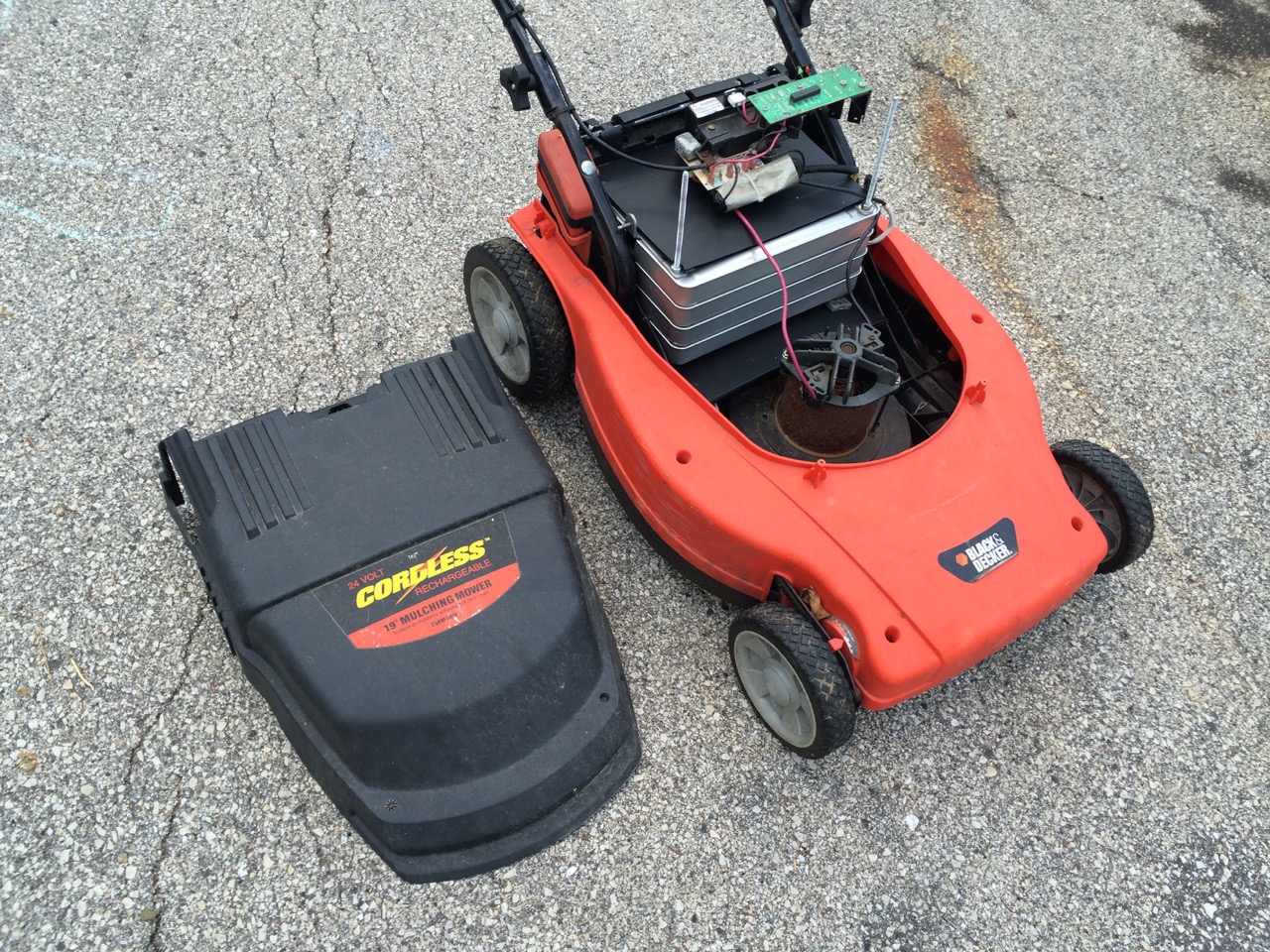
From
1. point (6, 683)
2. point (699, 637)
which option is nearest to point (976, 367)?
point (699, 637)

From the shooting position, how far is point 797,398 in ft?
6.46

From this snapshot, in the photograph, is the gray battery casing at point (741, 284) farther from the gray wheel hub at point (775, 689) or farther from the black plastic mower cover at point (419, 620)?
the gray wheel hub at point (775, 689)

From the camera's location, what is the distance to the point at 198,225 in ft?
9.59

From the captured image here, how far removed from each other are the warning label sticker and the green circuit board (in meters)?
1.03

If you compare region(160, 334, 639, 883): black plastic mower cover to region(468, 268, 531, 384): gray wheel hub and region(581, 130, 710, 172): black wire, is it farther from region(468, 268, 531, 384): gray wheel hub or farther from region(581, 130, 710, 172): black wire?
region(581, 130, 710, 172): black wire

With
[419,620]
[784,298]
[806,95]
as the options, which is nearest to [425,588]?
[419,620]

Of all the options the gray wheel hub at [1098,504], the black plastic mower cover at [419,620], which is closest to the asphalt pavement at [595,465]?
the black plastic mower cover at [419,620]

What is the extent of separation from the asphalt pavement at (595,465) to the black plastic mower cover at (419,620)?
0.52 ft

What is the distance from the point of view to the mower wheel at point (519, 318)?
223cm

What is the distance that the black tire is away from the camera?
2.04m

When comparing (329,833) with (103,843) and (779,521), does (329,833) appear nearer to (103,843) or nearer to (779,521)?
(103,843)

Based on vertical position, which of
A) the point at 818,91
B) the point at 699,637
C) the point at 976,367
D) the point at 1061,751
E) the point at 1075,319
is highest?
the point at 818,91

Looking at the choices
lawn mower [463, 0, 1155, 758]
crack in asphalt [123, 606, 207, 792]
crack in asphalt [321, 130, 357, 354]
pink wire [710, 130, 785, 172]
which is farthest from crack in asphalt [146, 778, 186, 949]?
pink wire [710, 130, 785, 172]

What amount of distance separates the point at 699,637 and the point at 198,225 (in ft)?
6.83
